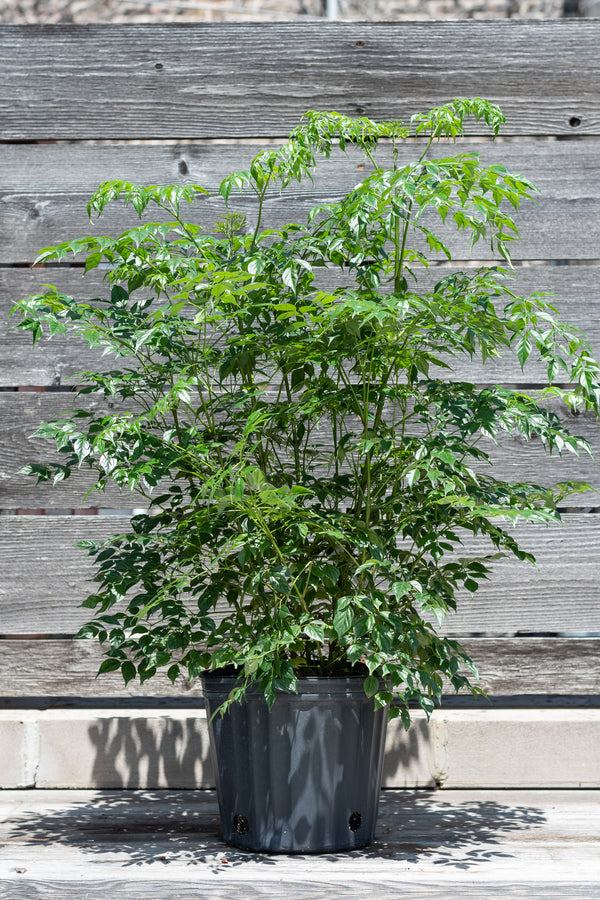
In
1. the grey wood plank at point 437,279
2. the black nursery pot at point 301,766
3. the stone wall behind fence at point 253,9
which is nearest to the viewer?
the black nursery pot at point 301,766

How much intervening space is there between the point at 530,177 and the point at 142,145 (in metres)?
0.97

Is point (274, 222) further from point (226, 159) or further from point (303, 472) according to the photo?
point (303, 472)

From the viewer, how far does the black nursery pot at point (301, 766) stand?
1.59 m

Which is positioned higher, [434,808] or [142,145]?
[142,145]

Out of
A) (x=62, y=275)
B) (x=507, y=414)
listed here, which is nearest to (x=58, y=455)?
(x=62, y=275)

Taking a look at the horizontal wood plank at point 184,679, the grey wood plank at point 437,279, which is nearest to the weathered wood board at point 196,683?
the horizontal wood plank at point 184,679

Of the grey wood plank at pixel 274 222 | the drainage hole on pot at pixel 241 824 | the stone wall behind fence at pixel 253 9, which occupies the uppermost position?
the stone wall behind fence at pixel 253 9

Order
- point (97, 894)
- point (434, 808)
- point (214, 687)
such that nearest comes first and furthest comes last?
point (97, 894) → point (214, 687) → point (434, 808)

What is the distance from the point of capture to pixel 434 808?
76.3 inches

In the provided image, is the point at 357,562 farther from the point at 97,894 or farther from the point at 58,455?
the point at 58,455

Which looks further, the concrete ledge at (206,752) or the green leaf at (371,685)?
the concrete ledge at (206,752)

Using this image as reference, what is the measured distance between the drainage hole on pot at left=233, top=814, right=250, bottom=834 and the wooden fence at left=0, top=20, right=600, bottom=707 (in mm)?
594

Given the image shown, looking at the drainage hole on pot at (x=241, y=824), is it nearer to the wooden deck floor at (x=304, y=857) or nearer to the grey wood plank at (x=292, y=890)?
the wooden deck floor at (x=304, y=857)

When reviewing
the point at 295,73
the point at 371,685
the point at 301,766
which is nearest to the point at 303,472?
the point at 371,685
